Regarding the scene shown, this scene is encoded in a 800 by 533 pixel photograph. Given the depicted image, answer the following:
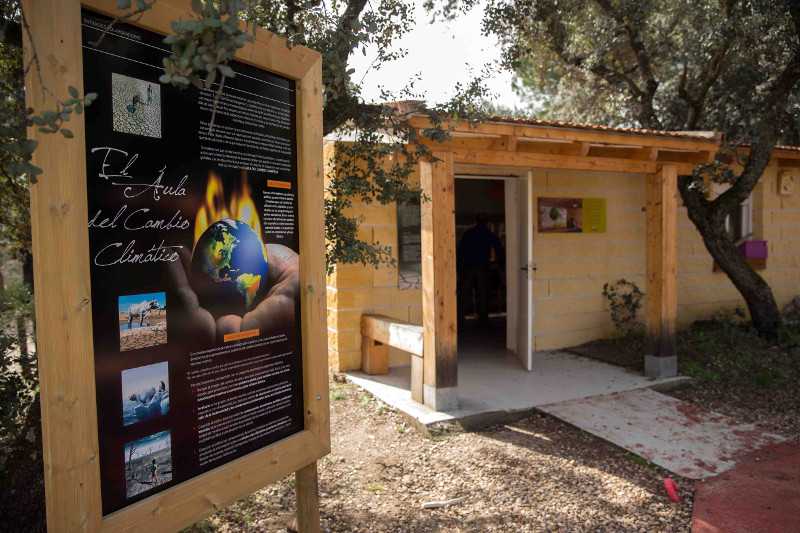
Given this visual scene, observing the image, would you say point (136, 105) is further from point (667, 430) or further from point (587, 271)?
point (587, 271)

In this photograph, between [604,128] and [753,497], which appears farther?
[604,128]

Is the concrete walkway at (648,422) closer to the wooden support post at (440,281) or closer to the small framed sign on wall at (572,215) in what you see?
the wooden support post at (440,281)

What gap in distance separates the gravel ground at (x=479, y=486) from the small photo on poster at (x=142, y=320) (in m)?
1.84

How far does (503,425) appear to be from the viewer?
17.4ft

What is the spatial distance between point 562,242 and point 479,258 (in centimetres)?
152

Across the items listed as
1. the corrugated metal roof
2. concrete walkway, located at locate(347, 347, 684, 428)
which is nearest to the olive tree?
the corrugated metal roof

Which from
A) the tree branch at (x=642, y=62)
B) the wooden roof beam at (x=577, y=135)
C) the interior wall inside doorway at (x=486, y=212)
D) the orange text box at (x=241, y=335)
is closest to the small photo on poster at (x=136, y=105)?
the orange text box at (x=241, y=335)

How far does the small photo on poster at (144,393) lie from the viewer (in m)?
1.98

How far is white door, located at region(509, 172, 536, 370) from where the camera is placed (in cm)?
674

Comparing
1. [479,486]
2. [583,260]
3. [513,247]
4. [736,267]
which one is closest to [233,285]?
[479,486]

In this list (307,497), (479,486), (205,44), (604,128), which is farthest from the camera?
(604,128)

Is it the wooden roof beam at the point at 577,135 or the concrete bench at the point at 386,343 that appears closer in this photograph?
the wooden roof beam at the point at 577,135

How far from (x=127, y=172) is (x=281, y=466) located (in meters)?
1.41

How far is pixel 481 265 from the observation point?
9156mm
